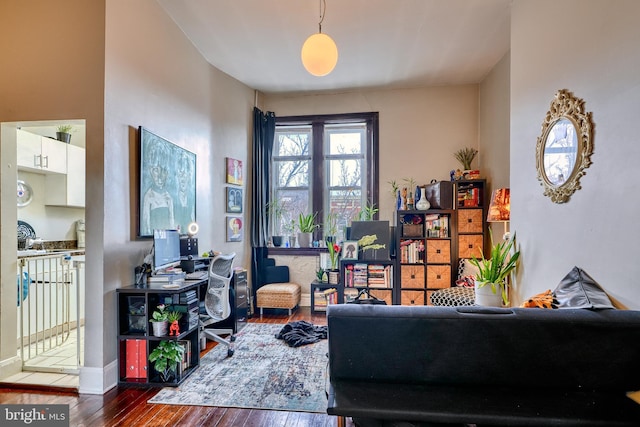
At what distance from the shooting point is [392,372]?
1.41 meters

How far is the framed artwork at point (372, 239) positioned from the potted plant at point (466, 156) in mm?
1611

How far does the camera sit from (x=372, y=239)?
12.3ft

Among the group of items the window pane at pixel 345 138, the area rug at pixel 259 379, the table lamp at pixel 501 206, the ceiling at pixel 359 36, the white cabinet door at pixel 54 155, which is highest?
the ceiling at pixel 359 36

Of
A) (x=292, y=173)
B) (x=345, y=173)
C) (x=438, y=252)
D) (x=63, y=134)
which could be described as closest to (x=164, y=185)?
(x=63, y=134)

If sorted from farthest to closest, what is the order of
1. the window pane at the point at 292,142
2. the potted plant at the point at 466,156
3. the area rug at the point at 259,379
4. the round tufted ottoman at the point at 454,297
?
the window pane at the point at 292,142
the potted plant at the point at 466,156
the round tufted ottoman at the point at 454,297
the area rug at the point at 259,379

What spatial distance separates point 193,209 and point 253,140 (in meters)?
1.73

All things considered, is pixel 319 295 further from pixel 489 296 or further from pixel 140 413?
pixel 140 413

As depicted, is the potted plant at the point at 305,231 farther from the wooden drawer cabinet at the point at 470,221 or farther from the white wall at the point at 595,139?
the white wall at the point at 595,139

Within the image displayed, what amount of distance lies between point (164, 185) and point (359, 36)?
263 cm

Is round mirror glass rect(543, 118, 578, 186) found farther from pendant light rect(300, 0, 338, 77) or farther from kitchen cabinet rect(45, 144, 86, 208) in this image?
kitchen cabinet rect(45, 144, 86, 208)

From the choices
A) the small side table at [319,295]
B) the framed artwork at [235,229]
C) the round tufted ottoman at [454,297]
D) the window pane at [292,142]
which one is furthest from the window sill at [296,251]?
the round tufted ottoman at [454,297]

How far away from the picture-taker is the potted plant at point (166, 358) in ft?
7.95

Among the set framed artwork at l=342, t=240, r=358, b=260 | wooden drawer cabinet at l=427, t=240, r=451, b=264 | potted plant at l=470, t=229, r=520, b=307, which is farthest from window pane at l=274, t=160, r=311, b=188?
potted plant at l=470, t=229, r=520, b=307

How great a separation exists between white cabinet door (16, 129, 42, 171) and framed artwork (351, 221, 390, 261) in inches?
152
